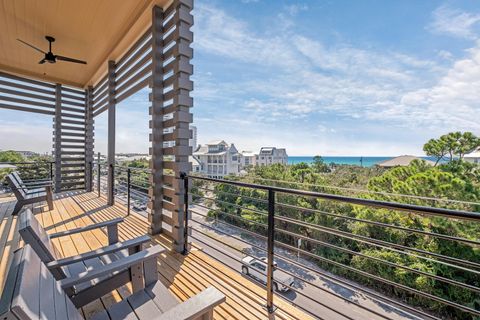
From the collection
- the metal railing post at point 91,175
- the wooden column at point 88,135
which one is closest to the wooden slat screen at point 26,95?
the wooden column at point 88,135

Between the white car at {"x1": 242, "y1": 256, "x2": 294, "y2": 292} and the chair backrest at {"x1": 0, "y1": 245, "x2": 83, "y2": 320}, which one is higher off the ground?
the chair backrest at {"x1": 0, "y1": 245, "x2": 83, "y2": 320}

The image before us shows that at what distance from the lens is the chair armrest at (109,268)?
1.05 metres

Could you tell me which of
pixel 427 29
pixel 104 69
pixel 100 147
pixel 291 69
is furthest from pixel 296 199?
pixel 291 69

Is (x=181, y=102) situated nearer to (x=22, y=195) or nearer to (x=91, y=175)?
(x=22, y=195)

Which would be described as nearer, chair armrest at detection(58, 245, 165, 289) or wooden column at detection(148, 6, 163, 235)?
chair armrest at detection(58, 245, 165, 289)

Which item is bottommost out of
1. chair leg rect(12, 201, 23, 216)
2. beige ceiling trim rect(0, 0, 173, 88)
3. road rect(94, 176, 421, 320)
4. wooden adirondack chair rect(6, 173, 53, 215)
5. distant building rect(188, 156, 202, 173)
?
road rect(94, 176, 421, 320)

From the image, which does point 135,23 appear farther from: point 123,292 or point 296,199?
point 296,199

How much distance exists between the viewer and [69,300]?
36.5 inches

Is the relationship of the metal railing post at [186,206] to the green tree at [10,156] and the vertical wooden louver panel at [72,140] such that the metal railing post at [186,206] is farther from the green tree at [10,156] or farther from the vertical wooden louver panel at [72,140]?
the green tree at [10,156]

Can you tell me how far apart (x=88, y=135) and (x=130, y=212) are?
3596 mm

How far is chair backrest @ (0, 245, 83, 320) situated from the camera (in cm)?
57

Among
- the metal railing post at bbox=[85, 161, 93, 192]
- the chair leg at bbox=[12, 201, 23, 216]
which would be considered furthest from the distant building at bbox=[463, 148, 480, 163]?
the chair leg at bbox=[12, 201, 23, 216]

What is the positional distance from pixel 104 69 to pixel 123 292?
203 inches

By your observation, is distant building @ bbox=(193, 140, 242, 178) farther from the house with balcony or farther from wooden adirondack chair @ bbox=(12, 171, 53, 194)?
wooden adirondack chair @ bbox=(12, 171, 53, 194)
